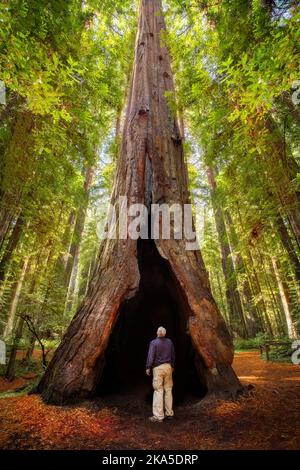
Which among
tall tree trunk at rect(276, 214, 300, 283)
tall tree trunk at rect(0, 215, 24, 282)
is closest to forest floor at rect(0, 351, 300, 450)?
tall tree trunk at rect(0, 215, 24, 282)

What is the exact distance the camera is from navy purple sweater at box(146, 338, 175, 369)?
418 centimetres

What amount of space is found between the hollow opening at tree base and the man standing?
0.76m

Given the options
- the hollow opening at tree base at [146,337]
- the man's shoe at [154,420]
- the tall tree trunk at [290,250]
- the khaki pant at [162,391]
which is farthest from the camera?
the tall tree trunk at [290,250]

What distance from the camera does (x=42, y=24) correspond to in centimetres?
450

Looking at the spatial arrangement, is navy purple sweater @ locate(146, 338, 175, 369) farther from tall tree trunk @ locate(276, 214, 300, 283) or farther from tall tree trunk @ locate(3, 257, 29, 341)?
tall tree trunk @ locate(3, 257, 29, 341)

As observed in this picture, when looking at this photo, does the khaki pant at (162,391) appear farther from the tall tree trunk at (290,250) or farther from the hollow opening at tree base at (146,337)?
the tall tree trunk at (290,250)

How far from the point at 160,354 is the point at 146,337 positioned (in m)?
2.80

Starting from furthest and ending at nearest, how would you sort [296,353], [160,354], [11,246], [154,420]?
[296,353] → [11,246] → [160,354] → [154,420]

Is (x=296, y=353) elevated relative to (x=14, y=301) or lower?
lower

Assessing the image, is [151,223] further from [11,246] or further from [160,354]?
[11,246]

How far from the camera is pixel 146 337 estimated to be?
6891 millimetres

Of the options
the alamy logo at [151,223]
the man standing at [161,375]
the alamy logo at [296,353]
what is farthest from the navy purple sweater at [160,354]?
the alamy logo at [296,353]

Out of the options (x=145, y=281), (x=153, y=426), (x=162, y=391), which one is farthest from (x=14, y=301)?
(x=153, y=426)

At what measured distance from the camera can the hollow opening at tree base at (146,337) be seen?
199 inches
